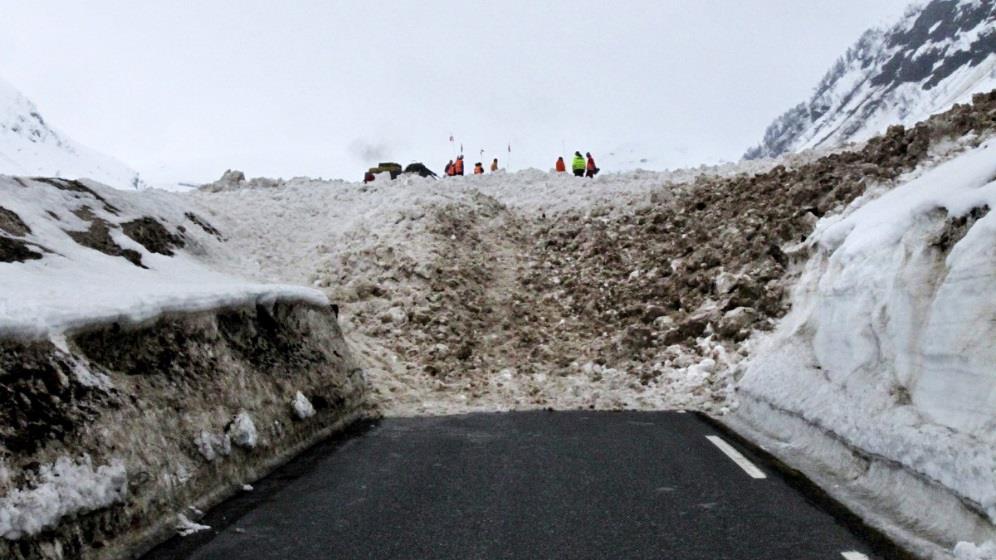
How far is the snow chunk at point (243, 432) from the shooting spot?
6.52 metres

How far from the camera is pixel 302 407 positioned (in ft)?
27.0

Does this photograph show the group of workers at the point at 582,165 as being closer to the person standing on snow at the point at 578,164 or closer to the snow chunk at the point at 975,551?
the person standing on snow at the point at 578,164

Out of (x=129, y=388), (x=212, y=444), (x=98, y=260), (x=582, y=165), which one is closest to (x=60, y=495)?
(x=129, y=388)

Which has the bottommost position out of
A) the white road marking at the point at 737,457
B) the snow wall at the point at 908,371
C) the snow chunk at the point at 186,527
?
the snow chunk at the point at 186,527

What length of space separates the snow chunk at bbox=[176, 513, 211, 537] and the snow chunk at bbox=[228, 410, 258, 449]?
4.37 ft

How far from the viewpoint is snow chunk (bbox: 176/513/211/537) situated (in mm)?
4996

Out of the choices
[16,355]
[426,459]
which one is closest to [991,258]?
[426,459]

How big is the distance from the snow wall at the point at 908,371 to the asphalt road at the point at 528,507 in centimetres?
53

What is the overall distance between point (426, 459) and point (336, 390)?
9.40 ft

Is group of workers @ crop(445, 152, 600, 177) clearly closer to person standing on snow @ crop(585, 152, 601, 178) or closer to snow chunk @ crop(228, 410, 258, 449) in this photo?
person standing on snow @ crop(585, 152, 601, 178)

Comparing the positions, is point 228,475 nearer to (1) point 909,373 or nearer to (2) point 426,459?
(2) point 426,459

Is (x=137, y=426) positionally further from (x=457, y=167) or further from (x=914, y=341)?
(x=457, y=167)

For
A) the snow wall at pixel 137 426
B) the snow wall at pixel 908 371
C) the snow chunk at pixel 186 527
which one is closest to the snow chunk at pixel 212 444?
the snow wall at pixel 137 426

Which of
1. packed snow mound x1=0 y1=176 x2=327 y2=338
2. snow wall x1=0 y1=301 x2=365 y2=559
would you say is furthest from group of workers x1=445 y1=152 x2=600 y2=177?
snow wall x1=0 y1=301 x2=365 y2=559
